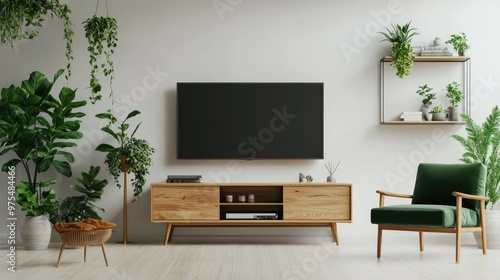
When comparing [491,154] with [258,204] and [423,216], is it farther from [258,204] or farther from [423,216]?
[258,204]

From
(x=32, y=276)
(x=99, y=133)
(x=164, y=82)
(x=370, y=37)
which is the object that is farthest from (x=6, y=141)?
(x=370, y=37)

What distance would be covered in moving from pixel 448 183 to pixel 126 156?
3.09m

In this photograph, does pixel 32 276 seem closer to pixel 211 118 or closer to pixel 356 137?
pixel 211 118

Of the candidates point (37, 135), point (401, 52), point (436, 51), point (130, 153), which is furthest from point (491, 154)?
point (37, 135)

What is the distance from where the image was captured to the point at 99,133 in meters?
7.24

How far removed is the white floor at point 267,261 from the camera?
4.93 m

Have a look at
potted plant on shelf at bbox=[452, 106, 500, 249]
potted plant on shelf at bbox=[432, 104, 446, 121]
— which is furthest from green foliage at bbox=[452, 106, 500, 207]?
potted plant on shelf at bbox=[432, 104, 446, 121]

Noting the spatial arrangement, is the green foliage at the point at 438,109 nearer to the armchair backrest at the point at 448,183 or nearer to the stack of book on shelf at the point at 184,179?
the armchair backrest at the point at 448,183

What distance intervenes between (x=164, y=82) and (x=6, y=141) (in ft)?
5.56

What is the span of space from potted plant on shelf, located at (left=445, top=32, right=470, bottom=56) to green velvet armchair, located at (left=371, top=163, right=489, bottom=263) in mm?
1451

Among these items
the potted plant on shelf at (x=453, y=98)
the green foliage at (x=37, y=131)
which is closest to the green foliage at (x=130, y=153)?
the green foliage at (x=37, y=131)

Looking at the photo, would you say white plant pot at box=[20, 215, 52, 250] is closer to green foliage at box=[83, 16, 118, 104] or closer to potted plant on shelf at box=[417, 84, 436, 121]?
green foliage at box=[83, 16, 118, 104]

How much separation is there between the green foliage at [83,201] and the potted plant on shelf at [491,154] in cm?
365

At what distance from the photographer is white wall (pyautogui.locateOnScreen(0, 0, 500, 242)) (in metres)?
7.20
